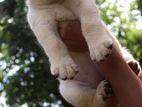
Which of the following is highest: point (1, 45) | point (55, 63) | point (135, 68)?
point (55, 63)

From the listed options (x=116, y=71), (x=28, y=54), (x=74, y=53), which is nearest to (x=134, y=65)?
(x=116, y=71)

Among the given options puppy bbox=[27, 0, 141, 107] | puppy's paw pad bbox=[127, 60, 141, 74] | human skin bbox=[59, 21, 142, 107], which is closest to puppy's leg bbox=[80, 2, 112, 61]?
puppy bbox=[27, 0, 141, 107]

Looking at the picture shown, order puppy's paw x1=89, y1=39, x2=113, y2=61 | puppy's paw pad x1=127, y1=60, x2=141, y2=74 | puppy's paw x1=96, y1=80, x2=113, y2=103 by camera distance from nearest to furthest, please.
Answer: puppy's paw x1=89, y1=39, x2=113, y2=61, puppy's paw x1=96, y1=80, x2=113, y2=103, puppy's paw pad x1=127, y1=60, x2=141, y2=74

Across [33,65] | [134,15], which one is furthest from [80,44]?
[134,15]

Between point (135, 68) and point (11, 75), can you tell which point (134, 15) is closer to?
point (11, 75)

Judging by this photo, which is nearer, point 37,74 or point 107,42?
point 107,42

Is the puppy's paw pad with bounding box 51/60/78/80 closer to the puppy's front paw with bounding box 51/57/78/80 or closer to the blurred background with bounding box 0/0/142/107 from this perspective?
the puppy's front paw with bounding box 51/57/78/80
